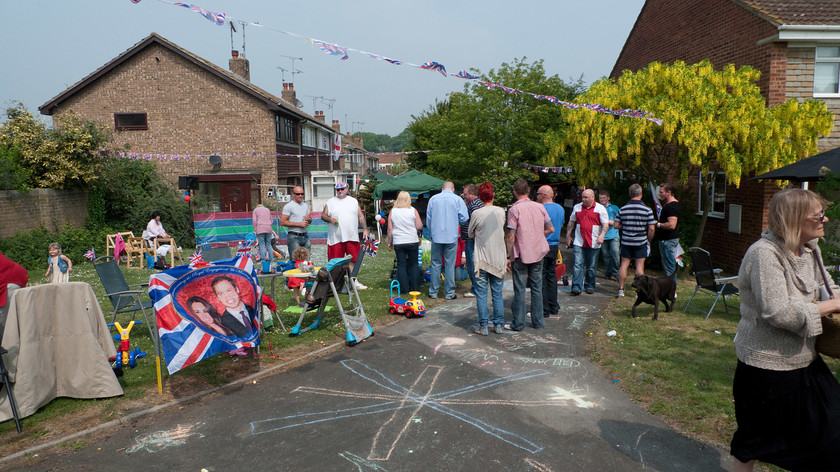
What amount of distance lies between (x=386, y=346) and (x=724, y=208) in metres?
10.5

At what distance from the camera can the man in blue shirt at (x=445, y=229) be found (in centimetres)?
874

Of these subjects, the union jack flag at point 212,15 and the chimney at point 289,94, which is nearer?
the union jack flag at point 212,15

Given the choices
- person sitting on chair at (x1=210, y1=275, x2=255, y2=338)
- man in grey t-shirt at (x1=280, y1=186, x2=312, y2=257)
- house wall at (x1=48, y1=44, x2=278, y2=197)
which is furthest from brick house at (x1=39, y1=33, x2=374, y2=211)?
person sitting on chair at (x1=210, y1=275, x2=255, y2=338)

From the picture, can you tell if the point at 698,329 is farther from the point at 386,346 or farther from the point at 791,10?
the point at 791,10

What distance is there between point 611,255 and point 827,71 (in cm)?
654

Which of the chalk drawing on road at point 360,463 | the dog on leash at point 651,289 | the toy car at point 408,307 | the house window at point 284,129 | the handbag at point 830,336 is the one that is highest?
the house window at point 284,129

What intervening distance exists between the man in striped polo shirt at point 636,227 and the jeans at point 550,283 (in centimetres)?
162

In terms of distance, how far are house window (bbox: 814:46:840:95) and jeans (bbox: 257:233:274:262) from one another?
42.7 feet

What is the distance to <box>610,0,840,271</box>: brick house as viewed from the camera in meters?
11.3

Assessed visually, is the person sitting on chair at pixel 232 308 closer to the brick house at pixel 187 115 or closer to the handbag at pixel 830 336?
the handbag at pixel 830 336

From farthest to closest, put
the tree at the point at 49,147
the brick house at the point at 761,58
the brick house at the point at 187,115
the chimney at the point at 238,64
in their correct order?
1. the chimney at the point at 238,64
2. the brick house at the point at 187,115
3. the tree at the point at 49,147
4. the brick house at the point at 761,58

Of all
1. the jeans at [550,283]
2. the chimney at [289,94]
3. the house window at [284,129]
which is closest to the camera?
the jeans at [550,283]

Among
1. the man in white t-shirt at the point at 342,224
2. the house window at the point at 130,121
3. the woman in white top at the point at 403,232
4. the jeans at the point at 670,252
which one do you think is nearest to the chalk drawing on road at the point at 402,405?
the woman in white top at the point at 403,232

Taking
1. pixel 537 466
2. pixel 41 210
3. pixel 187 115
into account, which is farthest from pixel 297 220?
pixel 187 115
